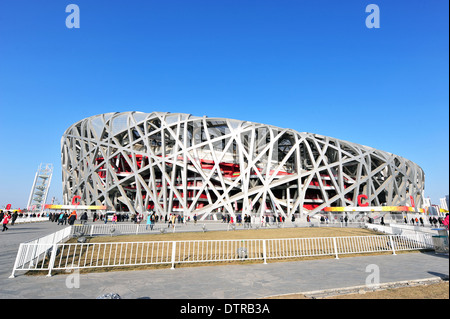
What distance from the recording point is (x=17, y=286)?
5.52 m

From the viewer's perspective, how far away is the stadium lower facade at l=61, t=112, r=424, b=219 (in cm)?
3653

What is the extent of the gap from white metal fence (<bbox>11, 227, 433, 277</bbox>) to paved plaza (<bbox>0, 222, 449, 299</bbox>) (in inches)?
23.8

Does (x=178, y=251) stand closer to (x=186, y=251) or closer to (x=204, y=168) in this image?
(x=186, y=251)

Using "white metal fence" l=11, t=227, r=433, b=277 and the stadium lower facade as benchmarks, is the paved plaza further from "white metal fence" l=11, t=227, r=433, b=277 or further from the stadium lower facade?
the stadium lower facade

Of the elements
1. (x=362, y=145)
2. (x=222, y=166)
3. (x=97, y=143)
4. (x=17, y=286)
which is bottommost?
(x=17, y=286)

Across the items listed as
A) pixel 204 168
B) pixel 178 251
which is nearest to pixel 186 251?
pixel 178 251

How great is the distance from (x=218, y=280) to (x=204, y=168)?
34.4 meters

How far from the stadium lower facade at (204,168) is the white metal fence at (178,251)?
23566mm

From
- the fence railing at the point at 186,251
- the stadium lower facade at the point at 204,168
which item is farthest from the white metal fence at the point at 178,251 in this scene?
the stadium lower facade at the point at 204,168

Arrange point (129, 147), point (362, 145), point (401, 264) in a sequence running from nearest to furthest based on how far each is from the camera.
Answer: point (401, 264)
point (129, 147)
point (362, 145)

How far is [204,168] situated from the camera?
132 feet

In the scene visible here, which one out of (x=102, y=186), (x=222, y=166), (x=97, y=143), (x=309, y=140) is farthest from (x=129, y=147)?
(x=309, y=140)

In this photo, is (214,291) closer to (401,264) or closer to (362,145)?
(401,264)
